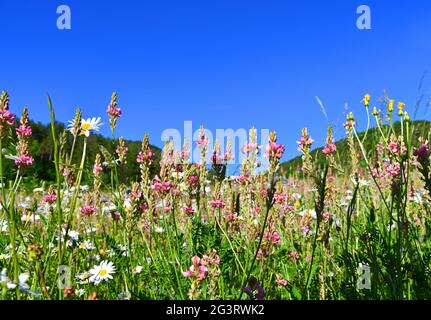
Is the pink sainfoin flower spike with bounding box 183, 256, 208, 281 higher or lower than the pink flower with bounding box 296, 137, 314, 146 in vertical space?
lower

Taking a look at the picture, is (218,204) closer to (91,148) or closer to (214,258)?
(214,258)

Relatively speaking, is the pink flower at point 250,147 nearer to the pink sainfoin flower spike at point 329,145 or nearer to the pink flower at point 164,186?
the pink sainfoin flower spike at point 329,145

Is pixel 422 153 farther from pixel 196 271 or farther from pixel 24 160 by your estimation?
pixel 24 160

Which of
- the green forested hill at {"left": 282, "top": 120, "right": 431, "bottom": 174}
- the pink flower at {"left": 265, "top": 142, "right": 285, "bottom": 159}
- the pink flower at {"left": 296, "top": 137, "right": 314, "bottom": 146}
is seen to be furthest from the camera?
the green forested hill at {"left": 282, "top": 120, "right": 431, "bottom": 174}

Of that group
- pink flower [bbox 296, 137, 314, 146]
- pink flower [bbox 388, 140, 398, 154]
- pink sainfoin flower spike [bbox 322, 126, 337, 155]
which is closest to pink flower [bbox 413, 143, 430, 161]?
pink flower [bbox 388, 140, 398, 154]

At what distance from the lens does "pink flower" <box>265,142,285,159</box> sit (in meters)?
1.48

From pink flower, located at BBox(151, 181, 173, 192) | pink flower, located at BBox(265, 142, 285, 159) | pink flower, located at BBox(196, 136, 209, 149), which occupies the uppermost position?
pink flower, located at BBox(196, 136, 209, 149)

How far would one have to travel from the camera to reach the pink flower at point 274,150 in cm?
148

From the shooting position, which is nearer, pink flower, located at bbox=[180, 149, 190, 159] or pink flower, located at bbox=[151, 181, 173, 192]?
pink flower, located at bbox=[151, 181, 173, 192]

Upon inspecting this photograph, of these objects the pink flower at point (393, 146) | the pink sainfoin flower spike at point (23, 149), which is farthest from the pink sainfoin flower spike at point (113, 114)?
the pink flower at point (393, 146)

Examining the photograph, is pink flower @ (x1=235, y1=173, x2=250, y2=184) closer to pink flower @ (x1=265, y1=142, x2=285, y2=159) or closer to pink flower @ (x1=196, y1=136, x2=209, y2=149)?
pink flower @ (x1=196, y1=136, x2=209, y2=149)

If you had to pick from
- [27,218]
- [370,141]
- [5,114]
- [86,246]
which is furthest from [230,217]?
[370,141]

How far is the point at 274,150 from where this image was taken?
148 cm
